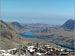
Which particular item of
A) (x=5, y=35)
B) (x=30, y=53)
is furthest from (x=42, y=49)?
(x=5, y=35)

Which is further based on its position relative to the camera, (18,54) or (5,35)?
(5,35)

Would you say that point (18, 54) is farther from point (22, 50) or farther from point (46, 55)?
point (46, 55)

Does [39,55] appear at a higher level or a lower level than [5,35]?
lower

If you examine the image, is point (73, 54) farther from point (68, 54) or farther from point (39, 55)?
point (39, 55)

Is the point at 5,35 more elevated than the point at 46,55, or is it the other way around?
the point at 5,35

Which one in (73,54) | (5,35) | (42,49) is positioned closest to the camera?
(73,54)

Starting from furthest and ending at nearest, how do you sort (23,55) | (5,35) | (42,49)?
1. (5,35)
2. (42,49)
3. (23,55)

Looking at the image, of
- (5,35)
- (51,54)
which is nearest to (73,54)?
(51,54)

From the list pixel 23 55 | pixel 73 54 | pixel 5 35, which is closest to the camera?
pixel 23 55

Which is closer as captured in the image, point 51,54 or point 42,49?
point 51,54
